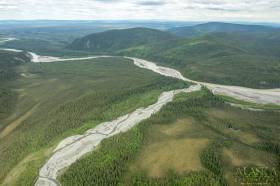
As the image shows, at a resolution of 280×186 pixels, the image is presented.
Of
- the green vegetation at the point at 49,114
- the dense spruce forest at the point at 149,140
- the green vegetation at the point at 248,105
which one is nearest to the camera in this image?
the dense spruce forest at the point at 149,140

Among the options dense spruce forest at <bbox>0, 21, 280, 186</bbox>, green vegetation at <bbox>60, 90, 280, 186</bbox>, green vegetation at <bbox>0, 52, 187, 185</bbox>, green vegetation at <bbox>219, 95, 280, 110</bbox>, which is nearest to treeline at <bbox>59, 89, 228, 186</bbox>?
green vegetation at <bbox>60, 90, 280, 186</bbox>

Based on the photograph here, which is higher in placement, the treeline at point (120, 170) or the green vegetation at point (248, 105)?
the treeline at point (120, 170)

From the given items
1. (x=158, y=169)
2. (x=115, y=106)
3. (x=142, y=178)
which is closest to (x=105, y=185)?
(x=142, y=178)

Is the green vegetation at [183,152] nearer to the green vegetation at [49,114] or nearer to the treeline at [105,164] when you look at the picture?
the treeline at [105,164]

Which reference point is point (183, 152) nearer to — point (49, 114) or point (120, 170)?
point (120, 170)

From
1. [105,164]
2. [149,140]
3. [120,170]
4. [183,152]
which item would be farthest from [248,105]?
[105,164]

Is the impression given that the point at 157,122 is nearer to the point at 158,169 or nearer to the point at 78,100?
the point at 158,169

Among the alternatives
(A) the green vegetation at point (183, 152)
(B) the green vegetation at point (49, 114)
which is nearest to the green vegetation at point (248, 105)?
(A) the green vegetation at point (183, 152)

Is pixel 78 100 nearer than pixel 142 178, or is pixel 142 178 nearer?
pixel 142 178

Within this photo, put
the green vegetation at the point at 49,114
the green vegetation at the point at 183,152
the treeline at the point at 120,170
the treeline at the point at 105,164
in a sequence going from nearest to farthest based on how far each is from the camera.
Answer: the treeline at the point at 120,170
the treeline at the point at 105,164
the green vegetation at the point at 183,152
the green vegetation at the point at 49,114
